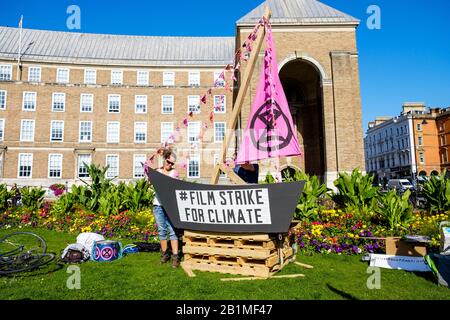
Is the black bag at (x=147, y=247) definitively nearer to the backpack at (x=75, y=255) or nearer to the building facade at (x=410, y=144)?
the backpack at (x=75, y=255)

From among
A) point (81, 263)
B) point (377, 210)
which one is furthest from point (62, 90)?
point (377, 210)

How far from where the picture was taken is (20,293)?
461cm

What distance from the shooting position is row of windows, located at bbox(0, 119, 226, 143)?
34.6m

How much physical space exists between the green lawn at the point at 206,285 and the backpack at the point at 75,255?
0.90ft

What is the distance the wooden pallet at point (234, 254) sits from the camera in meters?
5.34

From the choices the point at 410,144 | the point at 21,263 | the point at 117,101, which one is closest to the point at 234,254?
the point at 21,263

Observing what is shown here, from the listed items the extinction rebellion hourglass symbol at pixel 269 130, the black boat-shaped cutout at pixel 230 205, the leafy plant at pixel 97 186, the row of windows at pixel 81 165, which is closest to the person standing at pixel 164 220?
the black boat-shaped cutout at pixel 230 205

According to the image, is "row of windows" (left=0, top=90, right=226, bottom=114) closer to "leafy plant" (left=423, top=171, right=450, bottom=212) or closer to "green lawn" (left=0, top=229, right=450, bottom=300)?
"leafy plant" (left=423, top=171, right=450, bottom=212)

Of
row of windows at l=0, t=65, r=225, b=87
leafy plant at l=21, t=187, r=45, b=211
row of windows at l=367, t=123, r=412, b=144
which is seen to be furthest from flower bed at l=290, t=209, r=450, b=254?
row of windows at l=367, t=123, r=412, b=144
